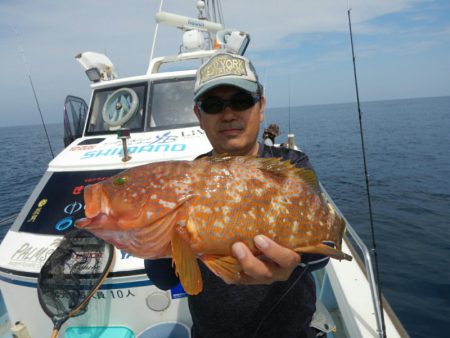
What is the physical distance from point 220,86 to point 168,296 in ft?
8.62

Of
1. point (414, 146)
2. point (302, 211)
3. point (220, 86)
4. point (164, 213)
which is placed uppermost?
point (220, 86)

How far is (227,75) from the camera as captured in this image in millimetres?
2115

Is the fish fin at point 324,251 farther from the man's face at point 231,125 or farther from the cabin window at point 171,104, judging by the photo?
the cabin window at point 171,104

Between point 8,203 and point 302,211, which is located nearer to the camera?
point 302,211

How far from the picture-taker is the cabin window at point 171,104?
19.6 feet

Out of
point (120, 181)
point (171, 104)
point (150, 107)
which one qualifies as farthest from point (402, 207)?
point (120, 181)

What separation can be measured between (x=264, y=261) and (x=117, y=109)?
542 centimetres

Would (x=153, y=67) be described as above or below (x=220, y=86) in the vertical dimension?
above

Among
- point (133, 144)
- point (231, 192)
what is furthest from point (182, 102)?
point (231, 192)

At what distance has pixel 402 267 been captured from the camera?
28.5 ft

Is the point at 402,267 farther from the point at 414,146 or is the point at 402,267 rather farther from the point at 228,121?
the point at 414,146

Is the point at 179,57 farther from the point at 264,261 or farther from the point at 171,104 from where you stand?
the point at 264,261

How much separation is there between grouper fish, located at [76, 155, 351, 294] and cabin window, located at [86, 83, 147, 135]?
436 centimetres

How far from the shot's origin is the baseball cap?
2104mm
